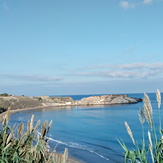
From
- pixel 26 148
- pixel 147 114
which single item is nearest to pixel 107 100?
pixel 26 148

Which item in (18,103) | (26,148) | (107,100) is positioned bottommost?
(18,103)

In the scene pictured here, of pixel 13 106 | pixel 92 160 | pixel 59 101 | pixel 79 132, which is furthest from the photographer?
pixel 59 101

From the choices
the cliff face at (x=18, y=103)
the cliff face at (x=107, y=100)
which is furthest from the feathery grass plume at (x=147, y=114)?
the cliff face at (x=107, y=100)

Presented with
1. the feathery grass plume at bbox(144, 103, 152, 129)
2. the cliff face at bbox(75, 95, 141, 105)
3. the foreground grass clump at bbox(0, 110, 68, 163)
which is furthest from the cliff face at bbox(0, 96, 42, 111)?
the feathery grass plume at bbox(144, 103, 152, 129)

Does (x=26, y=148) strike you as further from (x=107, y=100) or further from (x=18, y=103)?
(x=107, y=100)

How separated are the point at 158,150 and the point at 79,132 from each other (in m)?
24.4

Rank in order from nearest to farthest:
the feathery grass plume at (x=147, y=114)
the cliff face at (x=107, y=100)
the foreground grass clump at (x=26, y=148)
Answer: the feathery grass plume at (x=147, y=114)
the foreground grass clump at (x=26, y=148)
the cliff face at (x=107, y=100)

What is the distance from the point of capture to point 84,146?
19219mm

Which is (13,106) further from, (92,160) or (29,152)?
(29,152)

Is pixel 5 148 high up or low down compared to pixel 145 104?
down

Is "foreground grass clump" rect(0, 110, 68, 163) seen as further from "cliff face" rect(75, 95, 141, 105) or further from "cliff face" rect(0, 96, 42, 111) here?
"cliff face" rect(75, 95, 141, 105)

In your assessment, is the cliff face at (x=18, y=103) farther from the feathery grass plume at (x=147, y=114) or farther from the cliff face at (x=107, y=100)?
the feathery grass plume at (x=147, y=114)

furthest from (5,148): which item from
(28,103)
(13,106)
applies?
(28,103)

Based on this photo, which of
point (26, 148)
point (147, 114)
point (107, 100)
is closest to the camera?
point (147, 114)
